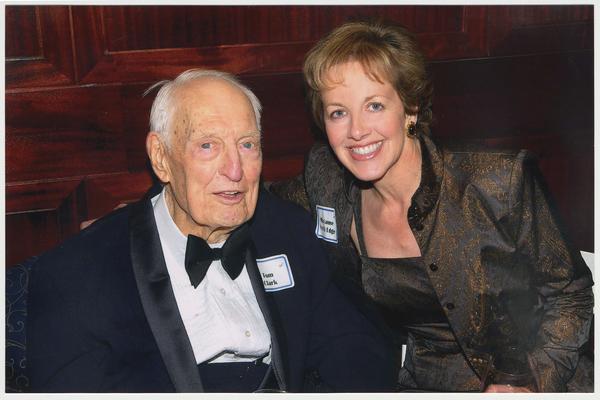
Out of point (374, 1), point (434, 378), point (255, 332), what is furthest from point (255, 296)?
point (374, 1)

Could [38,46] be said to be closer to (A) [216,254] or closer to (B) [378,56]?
(A) [216,254]

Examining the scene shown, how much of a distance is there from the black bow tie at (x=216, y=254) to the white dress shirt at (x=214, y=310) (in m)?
0.05

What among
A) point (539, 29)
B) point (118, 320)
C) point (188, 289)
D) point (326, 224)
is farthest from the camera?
point (539, 29)

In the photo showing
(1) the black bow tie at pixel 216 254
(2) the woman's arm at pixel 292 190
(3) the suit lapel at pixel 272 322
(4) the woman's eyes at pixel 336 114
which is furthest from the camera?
(2) the woman's arm at pixel 292 190

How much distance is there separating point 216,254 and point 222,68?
3.01 feet

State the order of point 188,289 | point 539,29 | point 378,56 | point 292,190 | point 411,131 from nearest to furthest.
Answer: point 188,289
point 378,56
point 411,131
point 292,190
point 539,29

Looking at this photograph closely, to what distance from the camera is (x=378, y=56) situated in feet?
8.13

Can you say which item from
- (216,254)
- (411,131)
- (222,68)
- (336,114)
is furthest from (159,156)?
(411,131)

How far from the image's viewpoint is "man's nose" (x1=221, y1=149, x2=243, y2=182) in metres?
2.30

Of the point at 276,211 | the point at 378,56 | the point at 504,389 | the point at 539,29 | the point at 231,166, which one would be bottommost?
the point at 504,389

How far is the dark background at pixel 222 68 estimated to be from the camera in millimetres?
2762

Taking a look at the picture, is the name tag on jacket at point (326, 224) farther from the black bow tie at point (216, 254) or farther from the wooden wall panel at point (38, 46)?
the wooden wall panel at point (38, 46)

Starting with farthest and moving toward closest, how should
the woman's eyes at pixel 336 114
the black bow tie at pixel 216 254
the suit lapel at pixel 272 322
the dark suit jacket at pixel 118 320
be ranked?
the woman's eyes at pixel 336 114
the suit lapel at pixel 272 322
the black bow tie at pixel 216 254
the dark suit jacket at pixel 118 320

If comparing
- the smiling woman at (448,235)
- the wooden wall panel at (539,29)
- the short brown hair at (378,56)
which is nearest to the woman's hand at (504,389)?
the smiling woman at (448,235)
